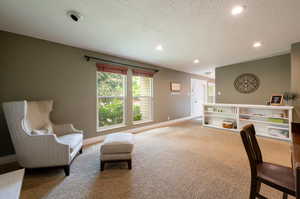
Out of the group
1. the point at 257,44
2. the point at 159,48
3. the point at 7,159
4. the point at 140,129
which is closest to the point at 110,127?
the point at 140,129

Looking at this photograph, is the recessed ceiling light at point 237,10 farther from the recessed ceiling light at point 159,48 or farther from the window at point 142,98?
the window at point 142,98

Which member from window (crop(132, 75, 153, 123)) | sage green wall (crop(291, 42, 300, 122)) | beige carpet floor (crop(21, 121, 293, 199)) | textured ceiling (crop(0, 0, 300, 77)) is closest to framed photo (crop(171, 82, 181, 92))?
window (crop(132, 75, 153, 123))

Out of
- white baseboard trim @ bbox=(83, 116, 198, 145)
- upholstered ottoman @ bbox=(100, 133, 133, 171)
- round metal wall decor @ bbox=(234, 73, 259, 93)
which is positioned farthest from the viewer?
round metal wall decor @ bbox=(234, 73, 259, 93)

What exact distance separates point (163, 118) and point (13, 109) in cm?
431

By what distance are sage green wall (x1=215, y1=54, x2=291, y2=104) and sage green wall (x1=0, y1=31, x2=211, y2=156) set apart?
4254 mm

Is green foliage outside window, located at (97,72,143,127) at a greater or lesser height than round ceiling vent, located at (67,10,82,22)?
lesser

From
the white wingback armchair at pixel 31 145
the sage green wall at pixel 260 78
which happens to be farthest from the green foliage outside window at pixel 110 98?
the sage green wall at pixel 260 78

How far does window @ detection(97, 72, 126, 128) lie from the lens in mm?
3523

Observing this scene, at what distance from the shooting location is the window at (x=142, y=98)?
4.29 meters

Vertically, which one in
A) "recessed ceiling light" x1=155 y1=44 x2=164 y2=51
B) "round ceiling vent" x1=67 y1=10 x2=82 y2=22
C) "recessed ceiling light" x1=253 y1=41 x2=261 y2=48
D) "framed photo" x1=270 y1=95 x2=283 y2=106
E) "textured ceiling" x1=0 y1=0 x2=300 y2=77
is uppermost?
"recessed ceiling light" x1=253 y1=41 x2=261 y2=48

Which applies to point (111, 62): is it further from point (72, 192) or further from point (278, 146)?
point (278, 146)

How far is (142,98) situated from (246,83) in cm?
399

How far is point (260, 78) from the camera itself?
439 centimetres

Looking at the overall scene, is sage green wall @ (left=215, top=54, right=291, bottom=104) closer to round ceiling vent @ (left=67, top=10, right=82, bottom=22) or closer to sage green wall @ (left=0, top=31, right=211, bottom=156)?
sage green wall @ (left=0, top=31, right=211, bottom=156)
